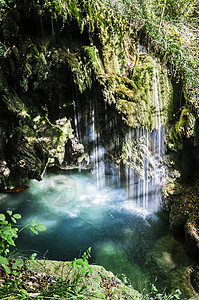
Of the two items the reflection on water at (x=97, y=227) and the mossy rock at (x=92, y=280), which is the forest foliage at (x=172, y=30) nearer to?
the reflection on water at (x=97, y=227)

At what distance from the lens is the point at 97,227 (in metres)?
6.43

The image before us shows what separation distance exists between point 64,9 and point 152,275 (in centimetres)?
840

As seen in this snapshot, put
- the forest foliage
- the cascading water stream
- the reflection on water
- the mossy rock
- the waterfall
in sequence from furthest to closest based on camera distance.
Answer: the forest foliage, the waterfall, the cascading water stream, the reflection on water, the mossy rock

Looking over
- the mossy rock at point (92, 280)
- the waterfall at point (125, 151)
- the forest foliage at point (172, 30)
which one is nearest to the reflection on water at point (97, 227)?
the waterfall at point (125, 151)

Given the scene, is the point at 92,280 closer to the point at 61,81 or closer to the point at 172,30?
the point at 61,81

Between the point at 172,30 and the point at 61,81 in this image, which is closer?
the point at 61,81

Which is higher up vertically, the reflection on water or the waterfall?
the waterfall

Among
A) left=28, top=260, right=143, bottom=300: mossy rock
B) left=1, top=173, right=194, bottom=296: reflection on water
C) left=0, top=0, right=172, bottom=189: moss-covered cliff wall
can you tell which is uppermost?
left=0, top=0, right=172, bottom=189: moss-covered cliff wall

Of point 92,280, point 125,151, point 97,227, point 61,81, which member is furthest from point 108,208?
point 61,81

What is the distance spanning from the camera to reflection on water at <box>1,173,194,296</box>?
16.5 ft

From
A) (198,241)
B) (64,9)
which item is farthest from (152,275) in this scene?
(64,9)

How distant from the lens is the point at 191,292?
4285mm

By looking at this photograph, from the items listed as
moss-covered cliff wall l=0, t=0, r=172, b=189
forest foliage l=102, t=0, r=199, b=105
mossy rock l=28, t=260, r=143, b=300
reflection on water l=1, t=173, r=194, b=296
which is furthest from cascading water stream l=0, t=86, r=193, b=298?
forest foliage l=102, t=0, r=199, b=105

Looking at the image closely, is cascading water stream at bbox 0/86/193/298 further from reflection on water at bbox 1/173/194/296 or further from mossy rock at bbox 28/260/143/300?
mossy rock at bbox 28/260/143/300
